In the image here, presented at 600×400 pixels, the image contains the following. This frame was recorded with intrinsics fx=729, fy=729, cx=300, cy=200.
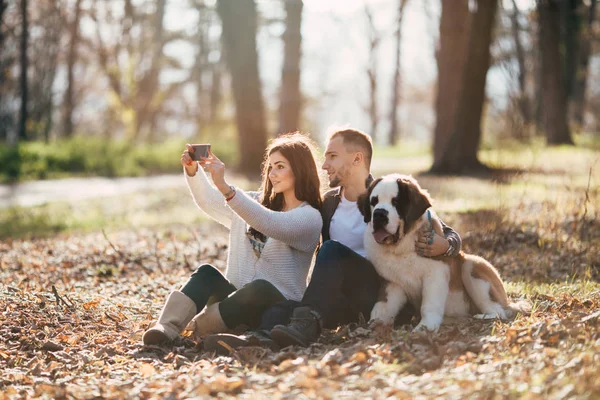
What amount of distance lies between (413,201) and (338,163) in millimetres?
862

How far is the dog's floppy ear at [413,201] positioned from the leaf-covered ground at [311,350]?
77 cm

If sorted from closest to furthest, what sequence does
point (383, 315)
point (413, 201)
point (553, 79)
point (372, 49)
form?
1. point (413, 201)
2. point (383, 315)
3. point (553, 79)
4. point (372, 49)

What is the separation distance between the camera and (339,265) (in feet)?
16.6

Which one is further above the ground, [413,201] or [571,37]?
[571,37]

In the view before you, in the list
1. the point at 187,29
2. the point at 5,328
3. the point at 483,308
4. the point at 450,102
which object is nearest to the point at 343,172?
the point at 483,308

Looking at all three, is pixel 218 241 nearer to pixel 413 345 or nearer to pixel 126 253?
pixel 126 253

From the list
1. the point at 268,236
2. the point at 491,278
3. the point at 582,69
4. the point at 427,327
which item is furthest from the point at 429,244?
the point at 582,69

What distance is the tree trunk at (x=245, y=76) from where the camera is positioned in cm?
1767

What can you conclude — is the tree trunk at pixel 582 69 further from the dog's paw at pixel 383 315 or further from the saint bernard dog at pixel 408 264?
the dog's paw at pixel 383 315

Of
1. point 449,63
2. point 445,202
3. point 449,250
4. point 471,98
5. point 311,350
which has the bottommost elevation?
point 311,350

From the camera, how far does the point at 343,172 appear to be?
5.59 meters

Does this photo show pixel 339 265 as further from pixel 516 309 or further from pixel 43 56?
pixel 43 56

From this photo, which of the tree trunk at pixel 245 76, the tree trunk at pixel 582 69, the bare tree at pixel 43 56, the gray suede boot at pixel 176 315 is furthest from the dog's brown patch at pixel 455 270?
the bare tree at pixel 43 56

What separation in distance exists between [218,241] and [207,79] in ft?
104
